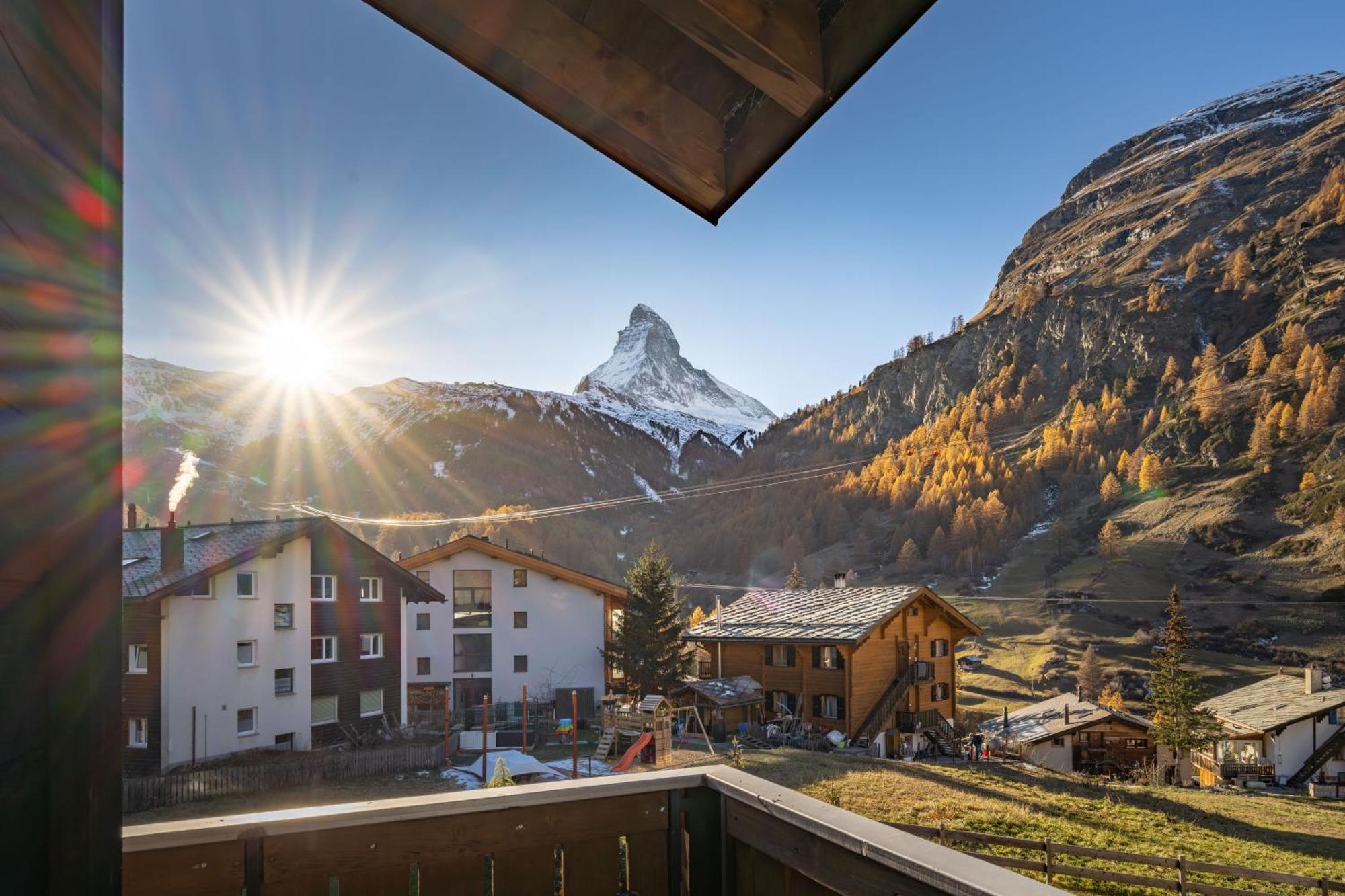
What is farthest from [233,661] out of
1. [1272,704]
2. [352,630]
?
[1272,704]

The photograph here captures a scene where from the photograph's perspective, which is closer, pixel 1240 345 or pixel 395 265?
pixel 395 265

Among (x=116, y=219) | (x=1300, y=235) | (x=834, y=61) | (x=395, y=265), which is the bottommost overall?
(x=116, y=219)

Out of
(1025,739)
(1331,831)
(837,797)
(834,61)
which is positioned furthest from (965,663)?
(834,61)

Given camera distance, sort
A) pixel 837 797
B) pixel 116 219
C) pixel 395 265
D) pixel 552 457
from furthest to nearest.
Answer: pixel 552 457 → pixel 395 265 → pixel 837 797 → pixel 116 219

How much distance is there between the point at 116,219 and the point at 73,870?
900 mm

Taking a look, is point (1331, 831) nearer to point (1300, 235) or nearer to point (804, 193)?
point (804, 193)

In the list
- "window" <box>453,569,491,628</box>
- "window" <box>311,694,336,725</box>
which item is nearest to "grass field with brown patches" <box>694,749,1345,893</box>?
"window" <box>311,694,336,725</box>

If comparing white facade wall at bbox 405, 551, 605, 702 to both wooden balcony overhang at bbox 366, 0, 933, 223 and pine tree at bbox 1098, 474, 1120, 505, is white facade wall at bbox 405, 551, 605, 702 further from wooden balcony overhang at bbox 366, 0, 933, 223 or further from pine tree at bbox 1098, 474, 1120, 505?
pine tree at bbox 1098, 474, 1120, 505

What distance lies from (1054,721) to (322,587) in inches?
1305

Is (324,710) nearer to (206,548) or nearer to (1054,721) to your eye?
(206,548)

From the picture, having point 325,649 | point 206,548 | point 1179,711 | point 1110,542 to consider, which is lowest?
point 1179,711

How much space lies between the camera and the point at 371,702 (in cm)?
2625

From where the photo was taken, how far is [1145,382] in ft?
431

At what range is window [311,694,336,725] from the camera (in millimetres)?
24266
